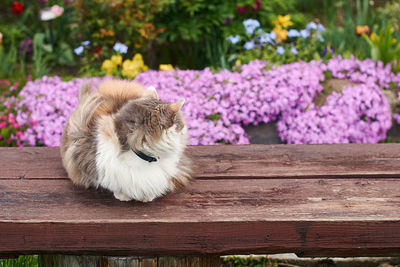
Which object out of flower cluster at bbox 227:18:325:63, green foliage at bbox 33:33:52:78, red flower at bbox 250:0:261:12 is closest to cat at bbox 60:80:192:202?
flower cluster at bbox 227:18:325:63

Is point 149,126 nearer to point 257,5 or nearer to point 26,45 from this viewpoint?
point 257,5

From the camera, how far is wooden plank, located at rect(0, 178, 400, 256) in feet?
4.77

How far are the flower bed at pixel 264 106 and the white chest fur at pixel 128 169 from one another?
127cm

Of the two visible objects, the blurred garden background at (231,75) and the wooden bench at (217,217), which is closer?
the wooden bench at (217,217)

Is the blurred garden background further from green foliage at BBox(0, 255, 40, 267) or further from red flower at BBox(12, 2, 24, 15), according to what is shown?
green foliage at BBox(0, 255, 40, 267)

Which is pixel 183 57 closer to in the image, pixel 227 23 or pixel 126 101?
pixel 227 23

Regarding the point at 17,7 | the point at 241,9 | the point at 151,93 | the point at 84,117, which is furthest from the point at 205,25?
the point at 84,117

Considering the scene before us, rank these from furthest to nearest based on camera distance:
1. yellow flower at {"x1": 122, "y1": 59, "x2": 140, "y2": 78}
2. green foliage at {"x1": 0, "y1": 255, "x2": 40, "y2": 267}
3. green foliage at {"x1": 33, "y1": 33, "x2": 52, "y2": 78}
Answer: green foliage at {"x1": 33, "y1": 33, "x2": 52, "y2": 78} < yellow flower at {"x1": 122, "y1": 59, "x2": 140, "y2": 78} < green foliage at {"x1": 0, "y1": 255, "x2": 40, "y2": 267}

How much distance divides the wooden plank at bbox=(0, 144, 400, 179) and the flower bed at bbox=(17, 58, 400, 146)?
2.56 feet

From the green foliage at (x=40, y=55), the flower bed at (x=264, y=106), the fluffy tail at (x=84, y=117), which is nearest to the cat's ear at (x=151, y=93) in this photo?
the fluffy tail at (x=84, y=117)

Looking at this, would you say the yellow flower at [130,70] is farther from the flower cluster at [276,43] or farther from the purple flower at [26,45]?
the purple flower at [26,45]

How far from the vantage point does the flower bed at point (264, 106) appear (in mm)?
2889

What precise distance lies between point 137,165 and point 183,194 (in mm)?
261

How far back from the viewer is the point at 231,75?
10.1 feet
